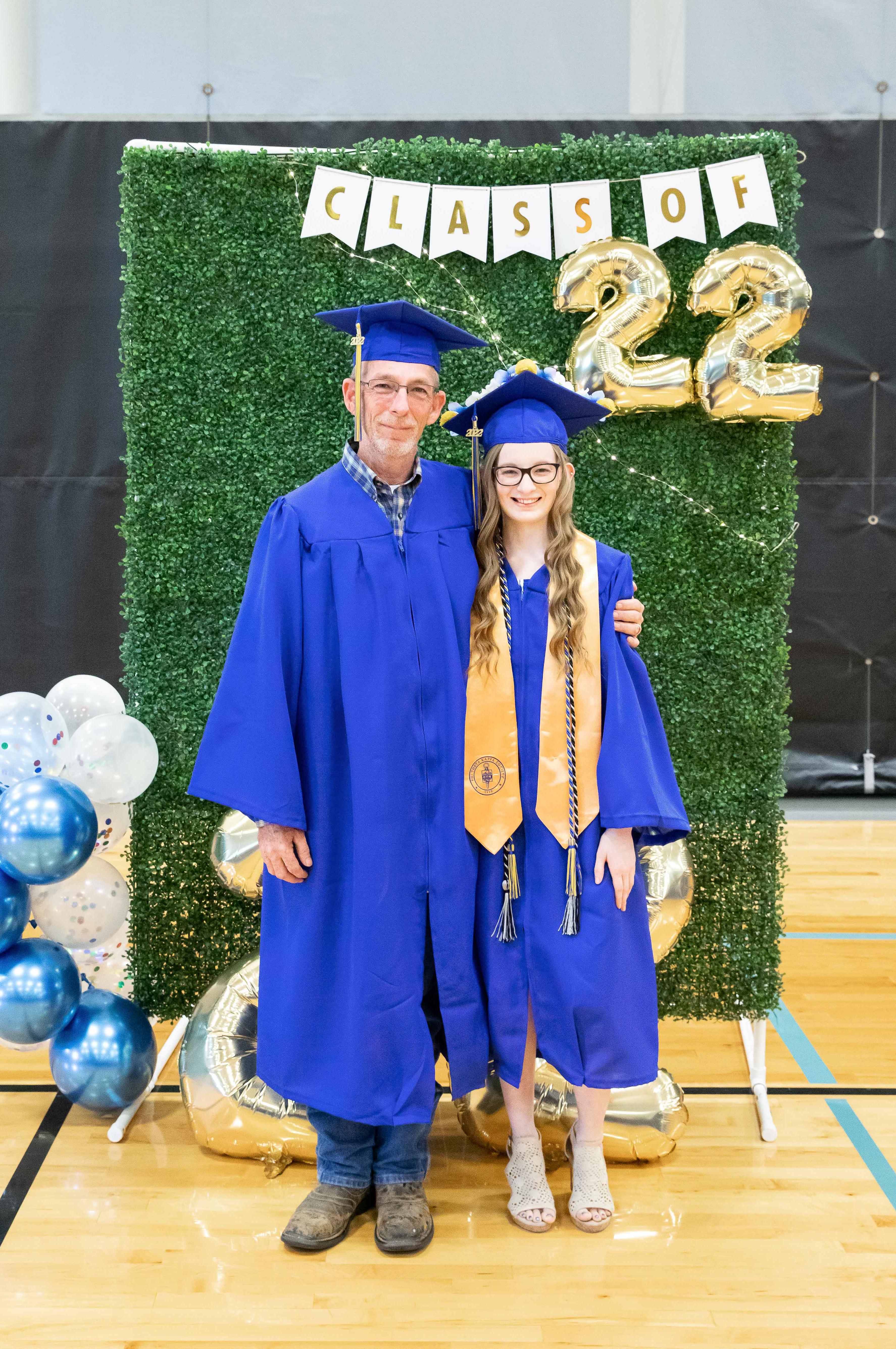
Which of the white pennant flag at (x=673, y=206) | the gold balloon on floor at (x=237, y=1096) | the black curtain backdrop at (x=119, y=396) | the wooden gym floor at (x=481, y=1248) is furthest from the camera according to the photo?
the black curtain backdrop at (x=119, y=396)

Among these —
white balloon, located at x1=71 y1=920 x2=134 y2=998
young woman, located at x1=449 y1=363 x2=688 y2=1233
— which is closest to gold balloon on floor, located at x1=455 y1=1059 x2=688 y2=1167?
young woman, located at x1=449 y1=363 x2=688 y2=1233

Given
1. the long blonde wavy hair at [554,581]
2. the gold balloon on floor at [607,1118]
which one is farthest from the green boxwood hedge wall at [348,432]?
the long blonde wavy hair at [554,581]

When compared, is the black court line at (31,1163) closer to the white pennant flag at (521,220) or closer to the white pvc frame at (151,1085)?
the white pvc frame at (151,1085)

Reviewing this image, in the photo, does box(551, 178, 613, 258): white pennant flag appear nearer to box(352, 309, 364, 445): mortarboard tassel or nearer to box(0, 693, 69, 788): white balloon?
box(352, 309, 364, 445): mortarboard tassel

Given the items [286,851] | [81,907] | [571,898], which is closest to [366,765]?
[286,851]

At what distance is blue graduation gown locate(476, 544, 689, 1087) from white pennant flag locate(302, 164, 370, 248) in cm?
102

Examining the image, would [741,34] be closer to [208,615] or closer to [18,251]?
[18,251]

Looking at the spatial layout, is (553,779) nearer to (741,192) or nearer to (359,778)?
(359,778)

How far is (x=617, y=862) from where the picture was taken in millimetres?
2131

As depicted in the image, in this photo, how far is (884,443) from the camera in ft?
16.6

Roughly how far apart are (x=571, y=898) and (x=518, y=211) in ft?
5.19

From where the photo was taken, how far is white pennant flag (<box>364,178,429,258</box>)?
262 cm

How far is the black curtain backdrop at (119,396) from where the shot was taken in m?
4.79

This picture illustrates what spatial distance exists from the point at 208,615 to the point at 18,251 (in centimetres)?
295
